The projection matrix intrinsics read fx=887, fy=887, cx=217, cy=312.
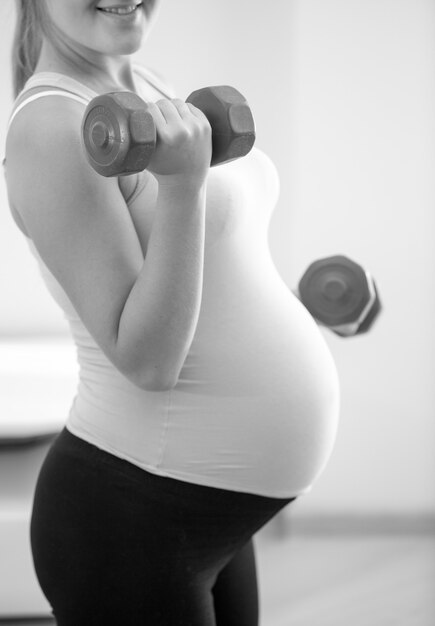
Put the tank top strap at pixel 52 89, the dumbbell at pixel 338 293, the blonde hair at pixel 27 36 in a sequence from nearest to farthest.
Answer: the tank top strap at pixel 52 89 → the blonde hair at pixel 27 36 → the dumbbell at pixel 338 293

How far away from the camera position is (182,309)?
721 mm

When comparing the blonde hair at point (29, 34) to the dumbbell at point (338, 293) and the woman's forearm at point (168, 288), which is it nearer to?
the woman's forearm at point (168, 288)

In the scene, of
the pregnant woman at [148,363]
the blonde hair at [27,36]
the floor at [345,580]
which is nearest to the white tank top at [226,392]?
the pregnant woman at [148,363]

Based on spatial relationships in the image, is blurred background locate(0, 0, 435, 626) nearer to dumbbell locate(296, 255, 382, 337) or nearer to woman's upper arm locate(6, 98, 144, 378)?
dumbbell locate(296, 255, 382, 337)

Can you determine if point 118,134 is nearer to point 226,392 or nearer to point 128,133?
point 128,133

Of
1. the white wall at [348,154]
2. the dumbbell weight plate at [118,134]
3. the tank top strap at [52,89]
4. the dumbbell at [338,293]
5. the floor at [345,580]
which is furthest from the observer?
the white wall at [348,154]

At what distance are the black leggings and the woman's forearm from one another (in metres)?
0.13

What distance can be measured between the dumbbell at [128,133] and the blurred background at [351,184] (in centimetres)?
166

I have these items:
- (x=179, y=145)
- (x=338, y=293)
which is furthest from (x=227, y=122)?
(x=338, y=293)

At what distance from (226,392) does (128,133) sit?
0.27 meters

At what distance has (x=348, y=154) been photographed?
2418 mm

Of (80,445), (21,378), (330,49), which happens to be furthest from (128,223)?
(330,49)

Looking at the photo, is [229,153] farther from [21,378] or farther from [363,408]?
[363,408]

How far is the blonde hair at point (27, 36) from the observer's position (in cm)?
88
